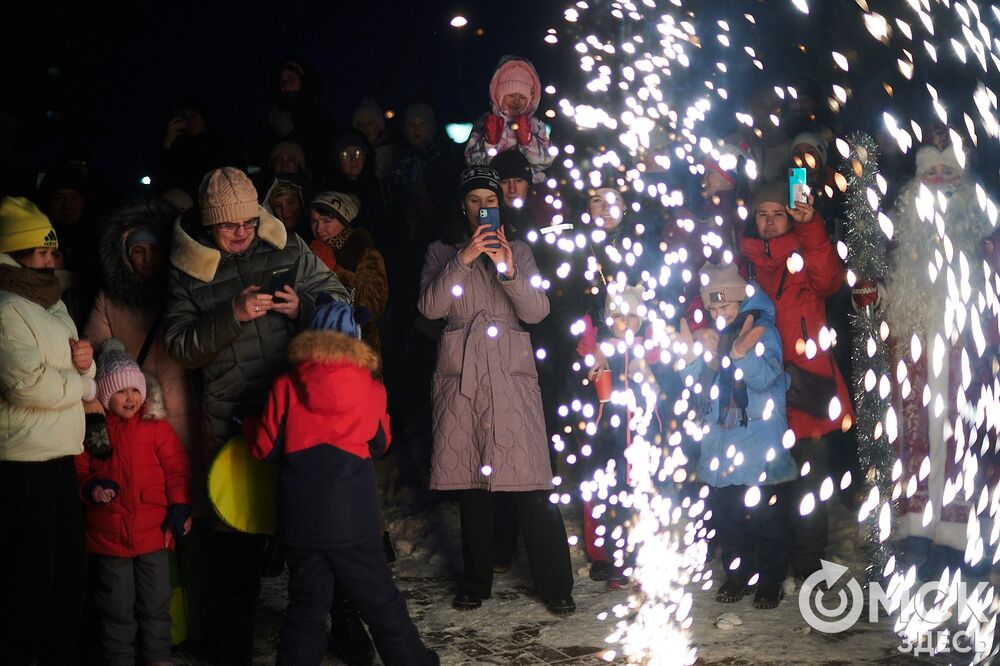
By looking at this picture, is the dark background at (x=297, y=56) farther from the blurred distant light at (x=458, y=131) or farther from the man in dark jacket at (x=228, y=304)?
the man in dark jacket at (x=228, y=304)

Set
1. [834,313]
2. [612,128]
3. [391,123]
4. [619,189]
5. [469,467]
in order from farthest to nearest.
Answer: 1. [391,123]
2. [612,128]
3. [834,313]
4. [619,189]
5. [469,467]

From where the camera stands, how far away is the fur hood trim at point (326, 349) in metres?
4.57

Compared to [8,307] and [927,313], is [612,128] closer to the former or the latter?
[927,313]

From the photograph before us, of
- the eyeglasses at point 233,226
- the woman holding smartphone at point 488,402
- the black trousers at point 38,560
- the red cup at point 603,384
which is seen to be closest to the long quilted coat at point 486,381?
the woman holding smartphone at point 488,402

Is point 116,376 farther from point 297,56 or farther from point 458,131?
point 458,131

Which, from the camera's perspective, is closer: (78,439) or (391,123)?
(78,439)

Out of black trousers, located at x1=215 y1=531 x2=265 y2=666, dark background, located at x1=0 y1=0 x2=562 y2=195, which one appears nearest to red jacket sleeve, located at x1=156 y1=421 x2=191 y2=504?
black trousers, located at x1=215 y1=531 x2=265 y2=666

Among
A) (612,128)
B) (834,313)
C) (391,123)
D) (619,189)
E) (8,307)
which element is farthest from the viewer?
(391,123)

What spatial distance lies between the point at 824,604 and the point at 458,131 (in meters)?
4.62

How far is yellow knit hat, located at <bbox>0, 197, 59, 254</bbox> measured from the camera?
484 centimetres

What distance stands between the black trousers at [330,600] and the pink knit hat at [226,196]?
1.47 m

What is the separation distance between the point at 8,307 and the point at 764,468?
392 cm

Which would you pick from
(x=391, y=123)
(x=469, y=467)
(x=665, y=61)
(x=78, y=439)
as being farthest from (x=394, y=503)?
(x=665, y=61)

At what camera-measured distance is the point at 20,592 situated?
4656 millimetres
